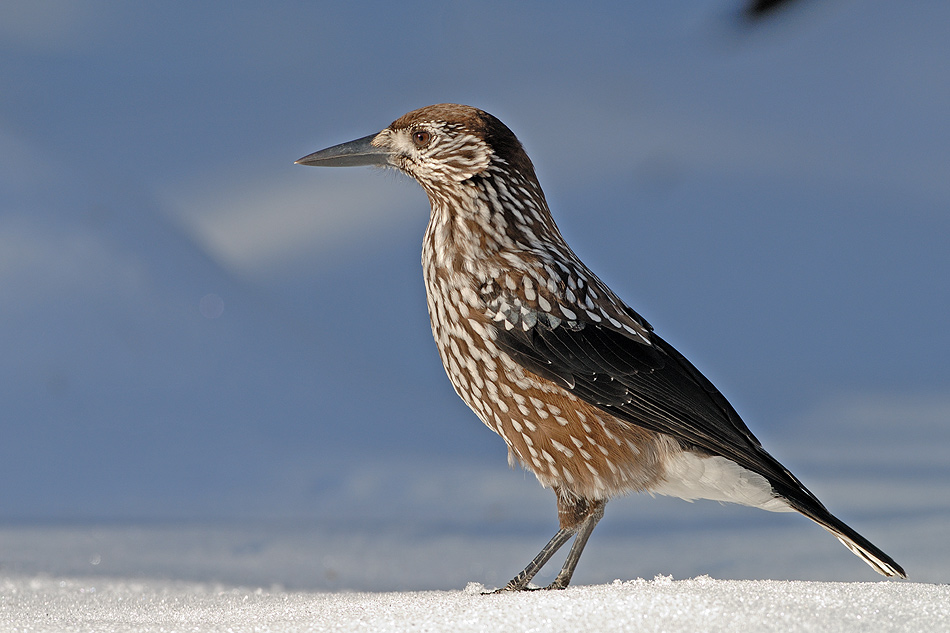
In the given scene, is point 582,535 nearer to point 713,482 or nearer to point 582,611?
point 713,482

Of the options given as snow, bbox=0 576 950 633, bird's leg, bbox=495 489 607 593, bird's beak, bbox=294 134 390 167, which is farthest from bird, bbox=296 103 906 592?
snow, bbox=0 576 950 633

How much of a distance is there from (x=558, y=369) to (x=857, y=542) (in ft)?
6.30

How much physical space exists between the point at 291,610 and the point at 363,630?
114 centimetres

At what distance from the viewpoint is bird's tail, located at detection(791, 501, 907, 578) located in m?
4.34

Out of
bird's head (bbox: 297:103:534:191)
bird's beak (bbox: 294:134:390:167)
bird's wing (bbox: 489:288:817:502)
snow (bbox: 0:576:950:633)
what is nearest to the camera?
snow (bbox: 0:576:950:633)

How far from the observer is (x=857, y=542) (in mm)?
4375

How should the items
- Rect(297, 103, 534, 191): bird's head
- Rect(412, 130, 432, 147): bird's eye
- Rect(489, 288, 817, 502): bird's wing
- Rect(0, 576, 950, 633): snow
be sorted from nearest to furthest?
Rect(0, 576, 950, 633): snow
Rect(489, 288, 817, 502): bird's wing
Rect(297, 103, 534, 191): bird's head
Rect(412, 130, 432, 147): bird's eye

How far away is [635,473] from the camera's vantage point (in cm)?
420

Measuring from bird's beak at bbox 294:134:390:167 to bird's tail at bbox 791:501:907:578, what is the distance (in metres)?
3.09

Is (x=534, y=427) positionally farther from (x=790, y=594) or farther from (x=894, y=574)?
(x=894, y=574)

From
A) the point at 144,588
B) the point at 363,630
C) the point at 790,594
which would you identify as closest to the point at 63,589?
the point at 144,588

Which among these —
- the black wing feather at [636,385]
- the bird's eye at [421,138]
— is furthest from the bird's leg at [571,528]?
the bird's eye at [421,138]

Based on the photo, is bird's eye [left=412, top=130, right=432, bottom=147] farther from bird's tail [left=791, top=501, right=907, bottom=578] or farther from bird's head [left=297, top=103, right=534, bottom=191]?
bird's tail [left=791, top=501, right=907, bottom=578]

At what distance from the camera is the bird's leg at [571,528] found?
14.2ft
